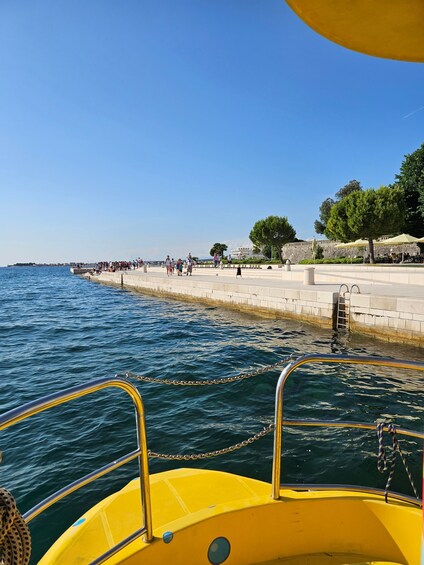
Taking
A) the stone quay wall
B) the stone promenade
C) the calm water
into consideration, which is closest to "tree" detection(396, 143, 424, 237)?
the stone promenade

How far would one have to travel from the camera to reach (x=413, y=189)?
34438mm

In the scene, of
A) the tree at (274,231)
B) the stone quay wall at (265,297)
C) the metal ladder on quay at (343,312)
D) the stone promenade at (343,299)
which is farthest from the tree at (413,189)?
the metal ladder on quay at (343,312)

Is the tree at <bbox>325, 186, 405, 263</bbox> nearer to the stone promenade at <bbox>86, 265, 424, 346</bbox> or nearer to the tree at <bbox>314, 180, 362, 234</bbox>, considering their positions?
the stone promenade at <bbox>86, 265, 424, 346</bbox>

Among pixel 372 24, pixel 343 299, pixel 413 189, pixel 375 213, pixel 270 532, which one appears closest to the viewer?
pixel 372 24

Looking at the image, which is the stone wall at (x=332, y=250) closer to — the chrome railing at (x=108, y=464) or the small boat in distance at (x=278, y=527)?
the small boat in distance at (x=278, y=527)

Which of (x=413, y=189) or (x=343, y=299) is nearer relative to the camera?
(x=343, y=299)

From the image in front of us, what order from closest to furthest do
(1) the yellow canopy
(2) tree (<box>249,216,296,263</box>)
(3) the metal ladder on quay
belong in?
1. (1) the yellow canopy
2. (3) the metal ladder on quay
3. (2) tree (<box>249,216,296,263</box>)

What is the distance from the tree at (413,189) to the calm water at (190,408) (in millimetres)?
28844

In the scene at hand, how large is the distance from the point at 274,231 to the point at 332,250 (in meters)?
9.80

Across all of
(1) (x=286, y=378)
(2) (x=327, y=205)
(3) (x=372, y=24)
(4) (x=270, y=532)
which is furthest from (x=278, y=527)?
(2) (x=327, y=205)

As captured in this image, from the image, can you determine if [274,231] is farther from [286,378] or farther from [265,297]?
[286,378]

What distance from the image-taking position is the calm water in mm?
4367

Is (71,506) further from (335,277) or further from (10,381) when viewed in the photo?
(335,277)

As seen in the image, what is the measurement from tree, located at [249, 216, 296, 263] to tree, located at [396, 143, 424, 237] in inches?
768
